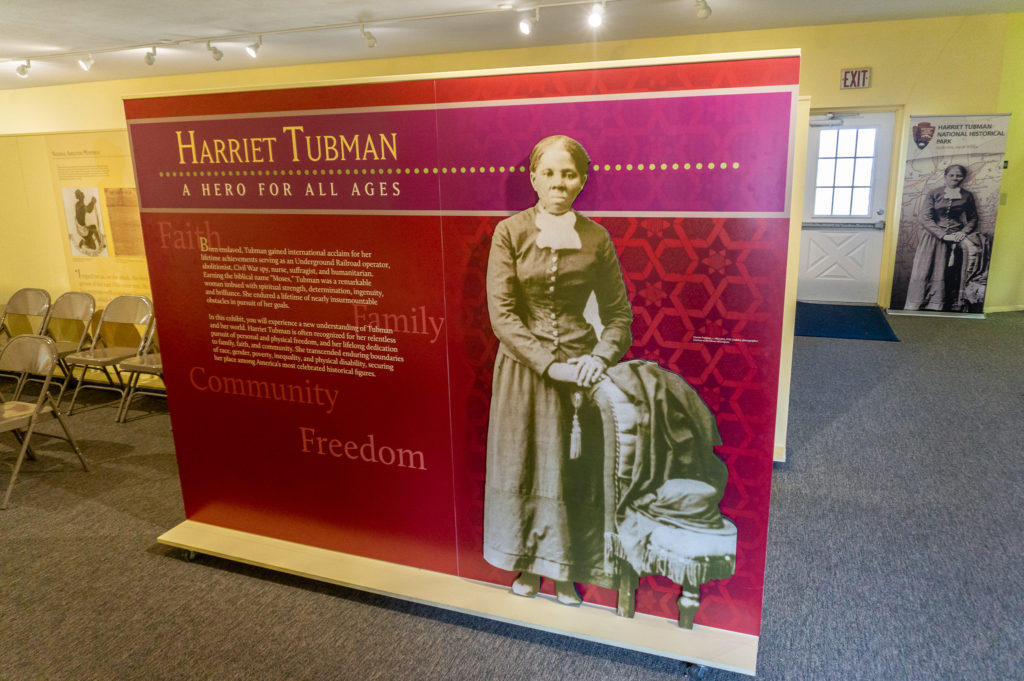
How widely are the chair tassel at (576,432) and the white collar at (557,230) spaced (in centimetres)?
53

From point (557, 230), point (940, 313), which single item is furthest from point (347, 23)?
point (940, 313)

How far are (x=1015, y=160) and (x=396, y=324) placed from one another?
7584 millimetres

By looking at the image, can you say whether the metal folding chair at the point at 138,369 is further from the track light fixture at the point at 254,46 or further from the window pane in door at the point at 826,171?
the window pane in door at the point at 826,171

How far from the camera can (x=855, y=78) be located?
6.97 m

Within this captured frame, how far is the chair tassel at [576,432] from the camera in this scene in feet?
7.95

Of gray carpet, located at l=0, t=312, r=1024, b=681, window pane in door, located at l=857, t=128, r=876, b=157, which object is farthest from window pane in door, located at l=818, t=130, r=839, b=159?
gray carpet, located at l=0, t=312, r=1024, b=681

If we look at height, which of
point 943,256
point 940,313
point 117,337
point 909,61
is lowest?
point 940,313

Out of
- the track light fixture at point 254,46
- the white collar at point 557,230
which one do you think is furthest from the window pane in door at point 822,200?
the white collar at point 557,230

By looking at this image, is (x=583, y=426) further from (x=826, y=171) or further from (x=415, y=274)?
(x=826, y=171)

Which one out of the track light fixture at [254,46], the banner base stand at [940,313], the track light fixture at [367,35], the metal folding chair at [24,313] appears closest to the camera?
the metal folding chair at [24,313]

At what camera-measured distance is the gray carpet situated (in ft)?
8.09

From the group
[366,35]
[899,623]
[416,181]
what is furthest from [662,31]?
[899,623]

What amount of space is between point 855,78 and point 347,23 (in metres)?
5.12

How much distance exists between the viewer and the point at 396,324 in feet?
8.64
